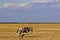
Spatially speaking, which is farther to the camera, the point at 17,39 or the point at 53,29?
the point at 53,29

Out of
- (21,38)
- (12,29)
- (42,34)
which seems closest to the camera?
(21,38)

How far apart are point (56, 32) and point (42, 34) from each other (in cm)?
40

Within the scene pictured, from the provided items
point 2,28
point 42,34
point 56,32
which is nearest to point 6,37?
point 2,28

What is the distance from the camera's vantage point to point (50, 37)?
3.54m

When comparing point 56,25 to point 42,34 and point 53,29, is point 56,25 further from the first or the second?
point 42,34

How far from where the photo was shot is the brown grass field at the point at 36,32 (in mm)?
3510

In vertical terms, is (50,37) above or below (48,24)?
below

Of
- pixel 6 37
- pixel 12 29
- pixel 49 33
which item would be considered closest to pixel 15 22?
pixel 12 29

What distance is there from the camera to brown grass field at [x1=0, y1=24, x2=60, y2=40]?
138 inches

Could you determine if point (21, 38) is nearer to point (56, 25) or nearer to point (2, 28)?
point (2, 28)

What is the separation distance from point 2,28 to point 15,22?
1.32ft

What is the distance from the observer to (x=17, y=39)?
3.42 metres

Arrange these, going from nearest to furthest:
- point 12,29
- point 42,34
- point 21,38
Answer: point 21,38
point 42,34
point 12,29

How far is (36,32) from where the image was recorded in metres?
3.76
